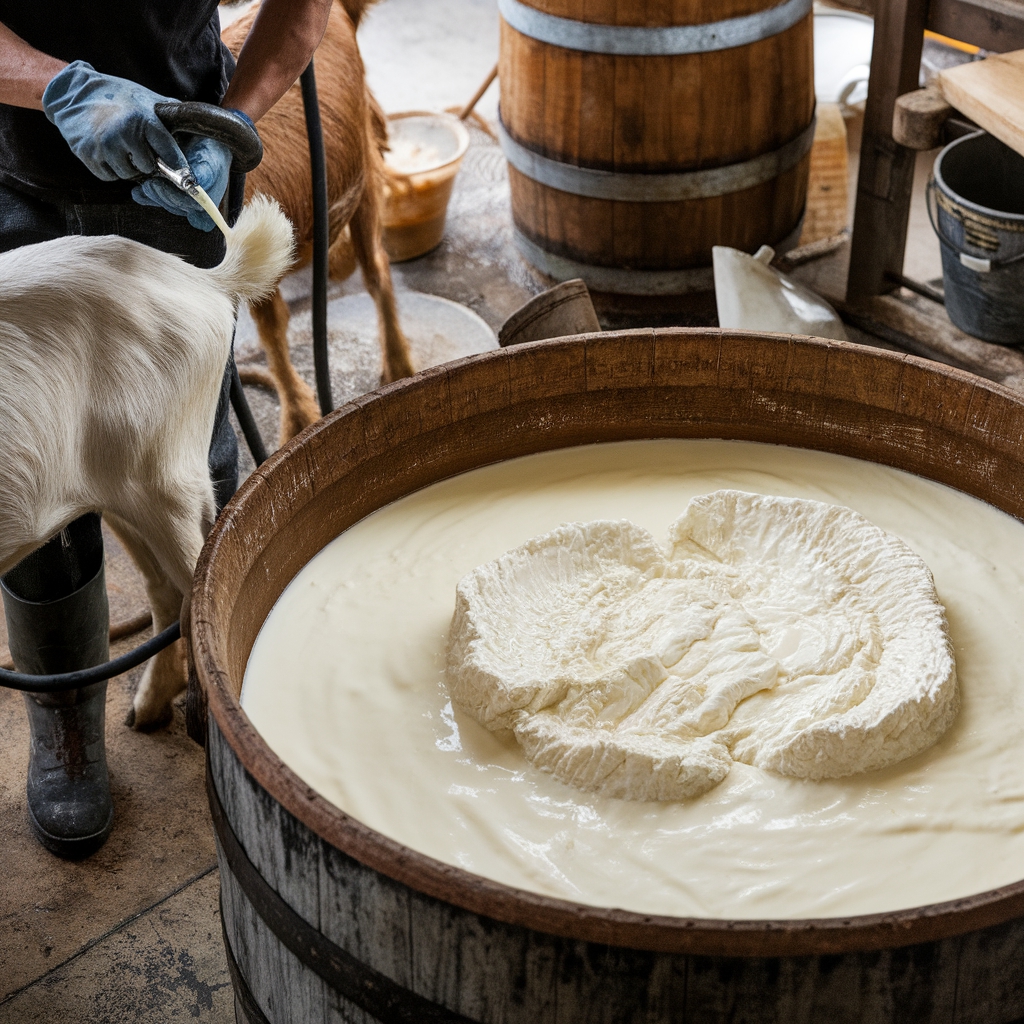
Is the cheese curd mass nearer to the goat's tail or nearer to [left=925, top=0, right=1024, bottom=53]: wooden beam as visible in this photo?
the goat's tail

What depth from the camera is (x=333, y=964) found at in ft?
3.64

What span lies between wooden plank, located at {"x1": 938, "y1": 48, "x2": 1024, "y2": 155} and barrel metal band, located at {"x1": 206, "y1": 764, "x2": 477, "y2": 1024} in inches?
86.0

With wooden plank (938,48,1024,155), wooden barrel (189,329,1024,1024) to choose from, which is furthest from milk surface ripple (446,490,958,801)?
wooden plank (938,48,1024,155)

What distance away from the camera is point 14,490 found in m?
1.39

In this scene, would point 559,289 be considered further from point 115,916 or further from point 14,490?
point 115,916

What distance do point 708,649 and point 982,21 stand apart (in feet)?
7.35

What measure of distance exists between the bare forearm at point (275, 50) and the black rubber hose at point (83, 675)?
2.88 feet

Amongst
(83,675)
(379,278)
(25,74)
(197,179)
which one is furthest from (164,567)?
(379,278)

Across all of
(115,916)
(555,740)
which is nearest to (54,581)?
(115,916)

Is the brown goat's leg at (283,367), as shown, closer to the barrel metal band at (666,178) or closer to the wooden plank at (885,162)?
the barrel metal band at (666,178)

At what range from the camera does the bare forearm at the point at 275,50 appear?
1898 millimetres

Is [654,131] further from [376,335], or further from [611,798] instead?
[611,798]

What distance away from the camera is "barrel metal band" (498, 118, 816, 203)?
3125 mm

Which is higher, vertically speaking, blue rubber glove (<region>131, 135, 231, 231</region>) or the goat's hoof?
blue rubber glove (<region>131, 135, 231, 231</region>)
